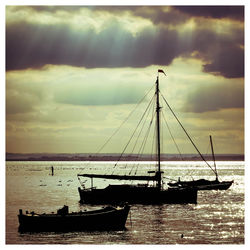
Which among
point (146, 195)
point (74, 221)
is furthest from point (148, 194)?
point (74, 221)

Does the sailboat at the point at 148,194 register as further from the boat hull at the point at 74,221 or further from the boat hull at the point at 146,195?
the boat hull at the point at 74,221

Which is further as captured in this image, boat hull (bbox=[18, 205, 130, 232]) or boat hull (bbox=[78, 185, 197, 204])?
boat hull (bbox=[78, 185, 197, 204])

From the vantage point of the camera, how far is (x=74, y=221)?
43812 mm

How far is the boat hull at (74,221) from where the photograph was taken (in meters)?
43.5

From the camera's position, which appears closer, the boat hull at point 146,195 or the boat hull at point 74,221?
the boat hull at point 74,221

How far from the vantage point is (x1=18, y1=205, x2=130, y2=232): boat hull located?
43531 mm

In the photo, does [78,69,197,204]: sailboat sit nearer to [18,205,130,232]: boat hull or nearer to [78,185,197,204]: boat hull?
[78,185,197,204]: boat hull

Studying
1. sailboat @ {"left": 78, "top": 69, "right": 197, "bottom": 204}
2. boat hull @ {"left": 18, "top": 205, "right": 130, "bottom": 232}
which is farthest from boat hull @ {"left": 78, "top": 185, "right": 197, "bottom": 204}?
boat hull @ {"left": 18, "top": 205, "right": 130, "bottom": 232}

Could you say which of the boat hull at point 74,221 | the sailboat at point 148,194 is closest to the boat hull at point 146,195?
the sailboat at point 148,194

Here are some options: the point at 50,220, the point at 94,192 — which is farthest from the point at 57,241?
the point at 94,192

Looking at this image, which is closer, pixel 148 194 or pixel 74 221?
pixel 74 221

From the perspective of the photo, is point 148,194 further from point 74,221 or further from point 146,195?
point 74,221
